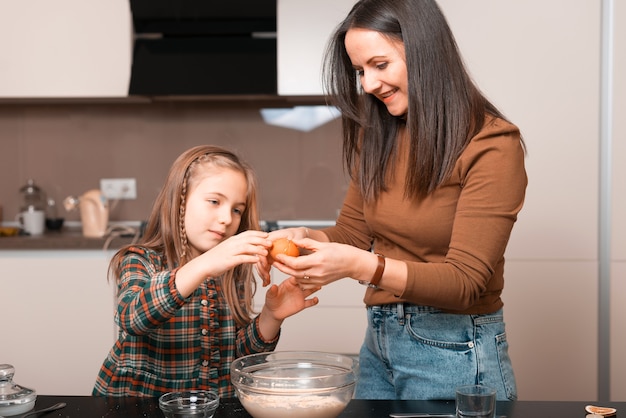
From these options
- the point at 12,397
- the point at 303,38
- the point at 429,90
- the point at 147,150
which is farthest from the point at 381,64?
the point at 147,150

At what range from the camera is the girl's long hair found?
172 centimetres

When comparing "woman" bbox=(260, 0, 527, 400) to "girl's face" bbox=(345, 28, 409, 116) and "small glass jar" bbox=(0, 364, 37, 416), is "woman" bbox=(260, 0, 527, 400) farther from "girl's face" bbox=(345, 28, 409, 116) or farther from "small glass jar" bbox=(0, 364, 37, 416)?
"small glass jar" bbox=(0, 364, 37, 416)

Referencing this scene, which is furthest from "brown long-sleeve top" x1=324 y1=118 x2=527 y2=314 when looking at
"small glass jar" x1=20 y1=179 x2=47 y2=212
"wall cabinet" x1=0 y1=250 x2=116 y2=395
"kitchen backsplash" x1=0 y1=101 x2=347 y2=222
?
"small glass jar" x1=20 y1=179 x2=47 y2=212

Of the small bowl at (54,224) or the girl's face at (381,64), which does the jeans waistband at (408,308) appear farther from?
the small bowl at (54,224)

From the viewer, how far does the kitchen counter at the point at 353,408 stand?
1.25m

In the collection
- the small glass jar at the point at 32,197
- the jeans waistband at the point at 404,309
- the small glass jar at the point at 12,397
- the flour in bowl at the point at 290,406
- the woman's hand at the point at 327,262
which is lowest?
the small glass jar at the point at 12,397

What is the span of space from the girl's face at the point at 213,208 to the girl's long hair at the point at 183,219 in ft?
0.09

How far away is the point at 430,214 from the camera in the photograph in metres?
1.54

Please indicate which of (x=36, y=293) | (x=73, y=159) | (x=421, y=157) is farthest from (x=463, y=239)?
(x=73, y=159)

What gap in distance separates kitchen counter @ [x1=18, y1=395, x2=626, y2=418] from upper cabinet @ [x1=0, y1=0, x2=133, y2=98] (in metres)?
2.00

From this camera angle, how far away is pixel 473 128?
151 centimetres

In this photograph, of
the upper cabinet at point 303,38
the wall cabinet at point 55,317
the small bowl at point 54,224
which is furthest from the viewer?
the small bowl at point 54,224

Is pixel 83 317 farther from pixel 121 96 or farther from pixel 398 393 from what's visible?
pixel 398 393

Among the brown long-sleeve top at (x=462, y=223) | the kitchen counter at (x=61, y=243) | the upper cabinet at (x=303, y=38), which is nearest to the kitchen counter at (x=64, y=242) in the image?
the kitchen counter at (x=61, y=243)
